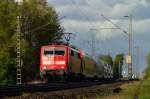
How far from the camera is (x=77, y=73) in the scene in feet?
184

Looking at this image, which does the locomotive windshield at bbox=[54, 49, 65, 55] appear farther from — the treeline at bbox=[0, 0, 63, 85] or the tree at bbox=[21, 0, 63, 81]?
the tree at bbox=[21, 0, 63, 81]

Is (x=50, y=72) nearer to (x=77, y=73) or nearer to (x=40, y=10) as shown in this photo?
(x=77, y=73)

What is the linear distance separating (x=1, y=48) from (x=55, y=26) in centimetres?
1934

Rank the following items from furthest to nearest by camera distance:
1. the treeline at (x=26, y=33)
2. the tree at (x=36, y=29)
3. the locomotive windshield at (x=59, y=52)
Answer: the tree at (x=36, y=29)
the treeline at (x=26, y=33)
the locomotive windshield at (x=59, y=52)

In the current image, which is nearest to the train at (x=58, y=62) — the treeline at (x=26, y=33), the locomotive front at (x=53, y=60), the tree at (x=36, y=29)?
the locomotive front at (x=53, y=60)

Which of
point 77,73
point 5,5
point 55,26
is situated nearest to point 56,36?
point 55,26

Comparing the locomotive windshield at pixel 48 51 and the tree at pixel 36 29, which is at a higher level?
the tree at pixel 36 29

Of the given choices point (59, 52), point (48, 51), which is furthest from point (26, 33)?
point (59, 52)

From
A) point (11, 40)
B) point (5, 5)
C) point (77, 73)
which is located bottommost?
point (77, 73)

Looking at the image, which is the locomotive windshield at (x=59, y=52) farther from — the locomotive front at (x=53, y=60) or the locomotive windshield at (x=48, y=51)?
the locomotive windshield at (x=48, y=51)

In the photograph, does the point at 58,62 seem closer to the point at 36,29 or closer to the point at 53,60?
the point at 53,60

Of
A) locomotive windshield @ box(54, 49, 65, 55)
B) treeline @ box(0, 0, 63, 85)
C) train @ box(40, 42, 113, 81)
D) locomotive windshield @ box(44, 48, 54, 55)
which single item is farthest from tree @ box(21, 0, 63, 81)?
locomotive windshield @ box(54, 49, 65, 55)

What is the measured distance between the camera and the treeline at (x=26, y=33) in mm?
66250

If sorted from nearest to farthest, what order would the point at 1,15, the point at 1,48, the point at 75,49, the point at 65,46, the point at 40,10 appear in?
the point at 65,46 < the point at 75,49 < the point at 1,48 < the point at 1,15 < the point at 40,10
